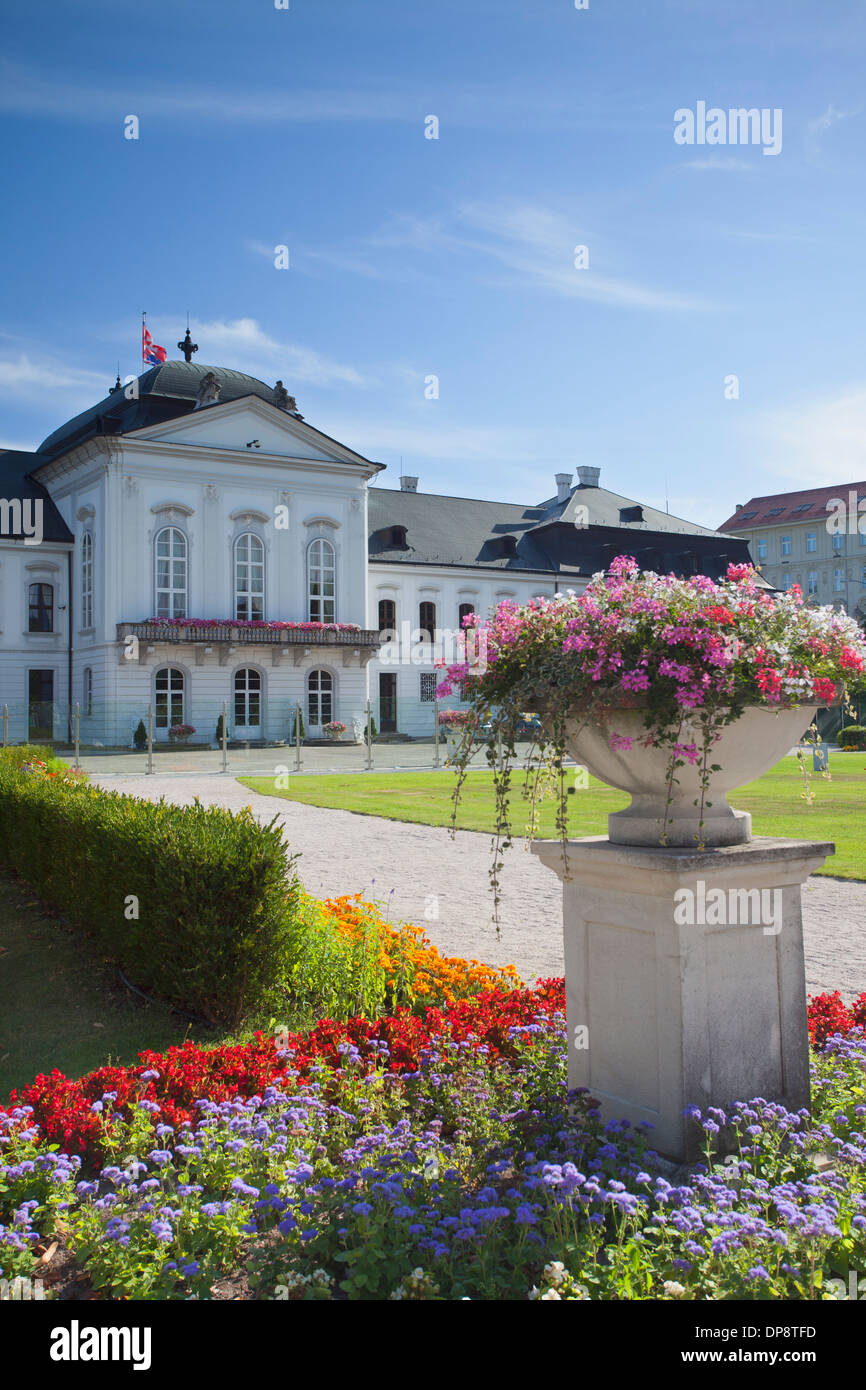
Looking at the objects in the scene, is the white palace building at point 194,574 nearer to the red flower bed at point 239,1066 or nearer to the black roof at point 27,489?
the black roof at point 27,489

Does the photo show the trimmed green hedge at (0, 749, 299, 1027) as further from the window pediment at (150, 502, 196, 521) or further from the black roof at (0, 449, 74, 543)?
the black roof at (0, 449, 74, 543)

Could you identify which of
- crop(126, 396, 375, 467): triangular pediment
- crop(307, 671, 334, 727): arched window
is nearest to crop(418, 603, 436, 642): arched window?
crop(307, 671, 334, 727): arched window

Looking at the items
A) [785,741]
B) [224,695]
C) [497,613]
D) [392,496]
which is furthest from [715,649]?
[392,496]

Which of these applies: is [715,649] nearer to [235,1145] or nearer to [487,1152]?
[487,1152]

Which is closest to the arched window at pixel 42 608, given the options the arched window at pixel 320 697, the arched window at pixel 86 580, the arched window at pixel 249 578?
the arched window at pixel 86 580

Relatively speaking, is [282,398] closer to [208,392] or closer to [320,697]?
[208,392]

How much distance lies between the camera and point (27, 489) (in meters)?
41.7

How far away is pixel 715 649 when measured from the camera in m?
3.31

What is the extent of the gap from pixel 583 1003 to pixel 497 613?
1.52 metres

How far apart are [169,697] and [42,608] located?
6.57 metres

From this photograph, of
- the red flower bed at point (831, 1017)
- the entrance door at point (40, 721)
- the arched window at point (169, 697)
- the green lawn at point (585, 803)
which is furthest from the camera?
the arched window at point (169, 697)

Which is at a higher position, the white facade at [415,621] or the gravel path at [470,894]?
the white facade at [415,621]

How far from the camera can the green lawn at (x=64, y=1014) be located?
4.96 m

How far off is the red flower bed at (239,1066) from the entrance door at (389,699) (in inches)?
1579
